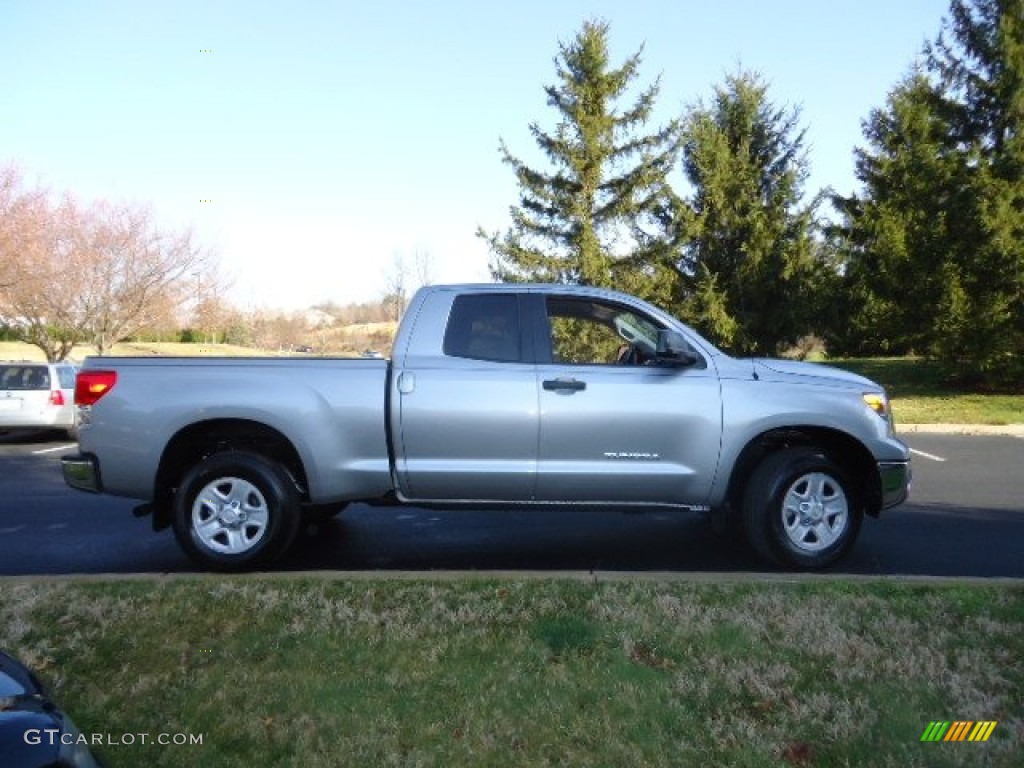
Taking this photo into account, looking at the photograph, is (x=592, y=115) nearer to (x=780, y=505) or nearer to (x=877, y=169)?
(x=877, y=169)

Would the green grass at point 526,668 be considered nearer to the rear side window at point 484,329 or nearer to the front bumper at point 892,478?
the front bumper at point 892,478

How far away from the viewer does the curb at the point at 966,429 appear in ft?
54.0

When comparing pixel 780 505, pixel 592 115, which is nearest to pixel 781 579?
pixel 780 505

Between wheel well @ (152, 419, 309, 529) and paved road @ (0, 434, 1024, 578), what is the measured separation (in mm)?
507

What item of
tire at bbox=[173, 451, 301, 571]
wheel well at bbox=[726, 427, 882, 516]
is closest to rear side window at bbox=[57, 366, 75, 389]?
tire at bbox=[173, 451, 301, 571]

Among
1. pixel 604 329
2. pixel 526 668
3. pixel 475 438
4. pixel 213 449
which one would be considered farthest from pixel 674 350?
pixel 213 449

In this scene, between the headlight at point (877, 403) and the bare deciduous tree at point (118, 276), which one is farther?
the bare deciduous tree at point (118, 276)

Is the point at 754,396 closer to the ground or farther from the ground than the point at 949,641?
farther from the ground

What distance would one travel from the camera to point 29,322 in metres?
30.5

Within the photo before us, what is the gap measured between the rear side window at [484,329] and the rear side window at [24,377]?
11788 millimetres

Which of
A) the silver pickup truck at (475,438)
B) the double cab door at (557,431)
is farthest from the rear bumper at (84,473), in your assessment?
the double cab door at (557,431)

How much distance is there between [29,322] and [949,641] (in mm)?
32144

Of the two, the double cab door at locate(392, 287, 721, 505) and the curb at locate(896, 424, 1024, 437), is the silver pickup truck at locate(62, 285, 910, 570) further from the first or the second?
the curb at locate(896, 424, 1024, 437)

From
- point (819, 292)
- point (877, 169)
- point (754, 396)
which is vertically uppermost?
point (877, 169)
